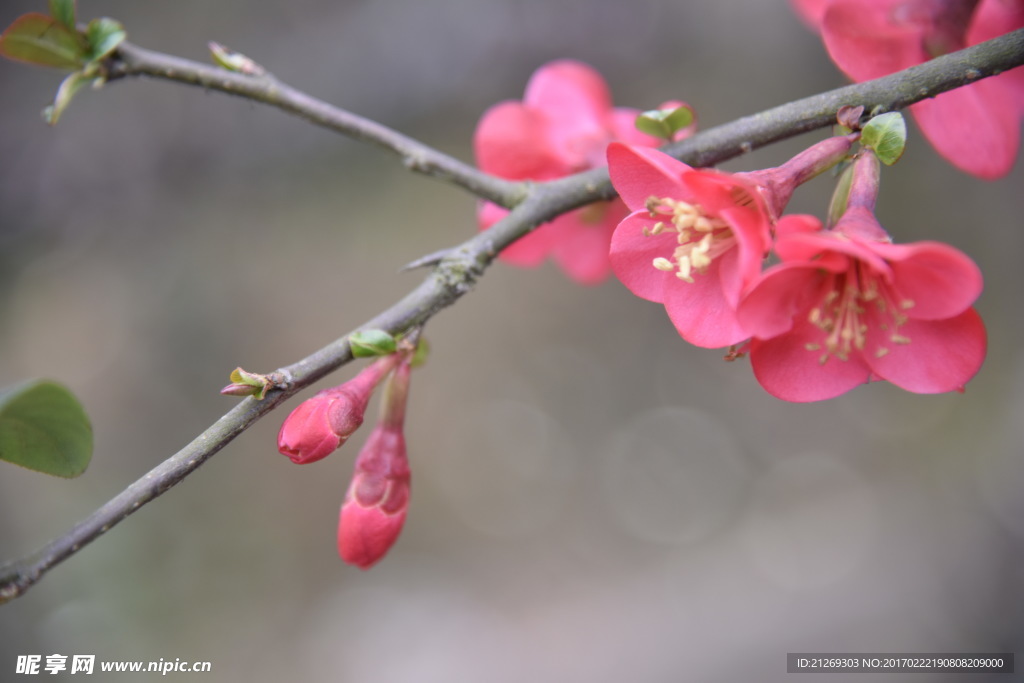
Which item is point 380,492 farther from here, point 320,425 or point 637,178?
point 637,178

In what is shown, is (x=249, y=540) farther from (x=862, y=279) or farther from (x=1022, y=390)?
(x=1022, y=390)

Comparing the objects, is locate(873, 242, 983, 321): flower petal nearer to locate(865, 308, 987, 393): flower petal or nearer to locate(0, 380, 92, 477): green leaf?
locate(865, 308, 987, 393): flower petal

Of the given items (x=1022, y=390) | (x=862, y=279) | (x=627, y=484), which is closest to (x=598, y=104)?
(x=862, y=279)

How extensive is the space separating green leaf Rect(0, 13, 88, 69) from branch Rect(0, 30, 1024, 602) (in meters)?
0.04

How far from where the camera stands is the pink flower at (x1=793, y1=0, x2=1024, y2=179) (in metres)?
0.48

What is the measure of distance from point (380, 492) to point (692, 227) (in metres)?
0.30

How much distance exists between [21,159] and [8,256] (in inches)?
9.8

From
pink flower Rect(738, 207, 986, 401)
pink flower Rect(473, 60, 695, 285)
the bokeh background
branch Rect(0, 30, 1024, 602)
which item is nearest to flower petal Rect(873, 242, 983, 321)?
pink flower Rect(738, 207, 986, 401)

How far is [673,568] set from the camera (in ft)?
5.42

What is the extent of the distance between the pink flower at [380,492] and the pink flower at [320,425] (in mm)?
74

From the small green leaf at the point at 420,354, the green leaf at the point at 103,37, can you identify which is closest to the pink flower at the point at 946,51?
the small green leaf at the point at 420,354

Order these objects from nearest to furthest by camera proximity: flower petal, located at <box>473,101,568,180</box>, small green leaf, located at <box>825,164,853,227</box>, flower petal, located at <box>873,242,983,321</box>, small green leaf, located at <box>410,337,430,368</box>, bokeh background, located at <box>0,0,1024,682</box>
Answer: flower petal, located at <box>873,242,983,321</box>
small green leaf, located at <box>825,164,853,227</box>
small green leaf, located at <box>410,337,430,368</box>
flower petal, located at <box>473,101,568,180</box>
bokeh background, located at <box>0,0,1024,682</box>

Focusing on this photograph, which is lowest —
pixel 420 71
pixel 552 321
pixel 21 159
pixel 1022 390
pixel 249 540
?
pixel 249 540

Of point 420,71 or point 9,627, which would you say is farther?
point 420,71
